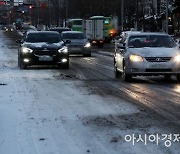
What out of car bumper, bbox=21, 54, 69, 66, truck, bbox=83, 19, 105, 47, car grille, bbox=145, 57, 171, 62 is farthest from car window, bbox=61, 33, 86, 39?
truck, bbox=83, 19, 105, 47

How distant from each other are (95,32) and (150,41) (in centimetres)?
3864

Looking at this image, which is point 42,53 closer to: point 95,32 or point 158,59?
point 158,59

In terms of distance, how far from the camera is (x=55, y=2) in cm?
11150

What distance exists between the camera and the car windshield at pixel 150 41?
17.6 meters

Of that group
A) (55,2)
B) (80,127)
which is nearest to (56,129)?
(80,127)

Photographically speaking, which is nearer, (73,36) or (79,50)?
(79,50)

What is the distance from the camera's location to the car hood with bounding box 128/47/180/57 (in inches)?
655

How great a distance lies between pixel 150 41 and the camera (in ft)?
58.4

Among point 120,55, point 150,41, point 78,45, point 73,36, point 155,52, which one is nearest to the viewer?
point 155,52

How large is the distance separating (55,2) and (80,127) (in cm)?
10355

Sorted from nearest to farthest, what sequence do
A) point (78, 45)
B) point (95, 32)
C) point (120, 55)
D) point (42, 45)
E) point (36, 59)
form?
point (120, 55), point (36, 59), point (42, 45), point (78, 45), point (95, 32)

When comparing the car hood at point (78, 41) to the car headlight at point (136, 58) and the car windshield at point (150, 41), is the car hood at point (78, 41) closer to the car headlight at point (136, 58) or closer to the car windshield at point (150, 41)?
the car windshield at point (150, 41)

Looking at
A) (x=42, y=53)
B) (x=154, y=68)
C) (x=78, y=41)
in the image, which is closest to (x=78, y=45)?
(x=78, y=41)

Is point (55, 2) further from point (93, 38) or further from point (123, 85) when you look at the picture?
point (123, 85)
